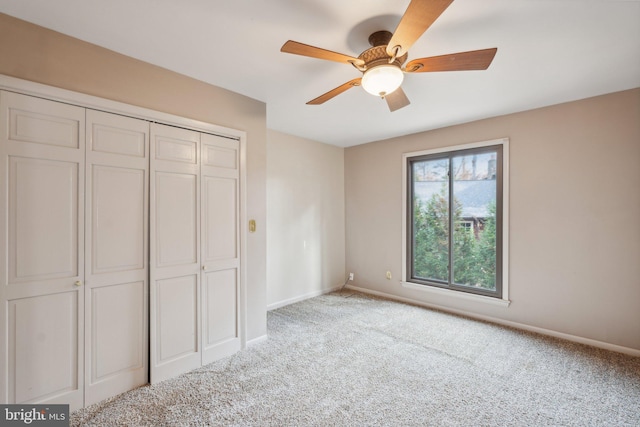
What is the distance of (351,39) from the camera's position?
1.91 m

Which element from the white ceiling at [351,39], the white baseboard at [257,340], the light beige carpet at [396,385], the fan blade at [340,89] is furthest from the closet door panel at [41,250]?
the fan blade at [340,89]

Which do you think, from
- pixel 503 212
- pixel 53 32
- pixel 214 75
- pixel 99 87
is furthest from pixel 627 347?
→ pixel 53 32

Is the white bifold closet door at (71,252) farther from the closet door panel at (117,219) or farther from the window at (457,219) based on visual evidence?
the window at (457,219)

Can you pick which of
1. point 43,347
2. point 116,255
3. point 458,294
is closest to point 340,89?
point 116,255

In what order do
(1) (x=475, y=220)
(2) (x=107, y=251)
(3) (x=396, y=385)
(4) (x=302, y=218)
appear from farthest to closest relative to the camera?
(4) (x=302, y=218) → (1) (x=475, y=220) → (3) (x=396, y=385) → (2) (x=107, y=251)

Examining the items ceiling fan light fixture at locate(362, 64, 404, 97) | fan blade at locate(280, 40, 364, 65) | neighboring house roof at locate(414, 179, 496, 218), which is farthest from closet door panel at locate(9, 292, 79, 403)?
neighboring house roof at locate(414, 179, 496, 218)

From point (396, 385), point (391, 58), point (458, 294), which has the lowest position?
point (396, 385)

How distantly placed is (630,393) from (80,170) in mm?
4199

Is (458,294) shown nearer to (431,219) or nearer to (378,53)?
(431,219)

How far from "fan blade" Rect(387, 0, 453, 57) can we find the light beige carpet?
2.29 metres

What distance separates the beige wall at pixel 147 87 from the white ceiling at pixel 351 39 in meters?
0.08

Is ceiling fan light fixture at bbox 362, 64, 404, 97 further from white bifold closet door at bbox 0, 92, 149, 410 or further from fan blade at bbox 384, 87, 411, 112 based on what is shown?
white bifold closet door at bbox 0, 92, 149, 410

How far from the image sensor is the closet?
5.60ft
